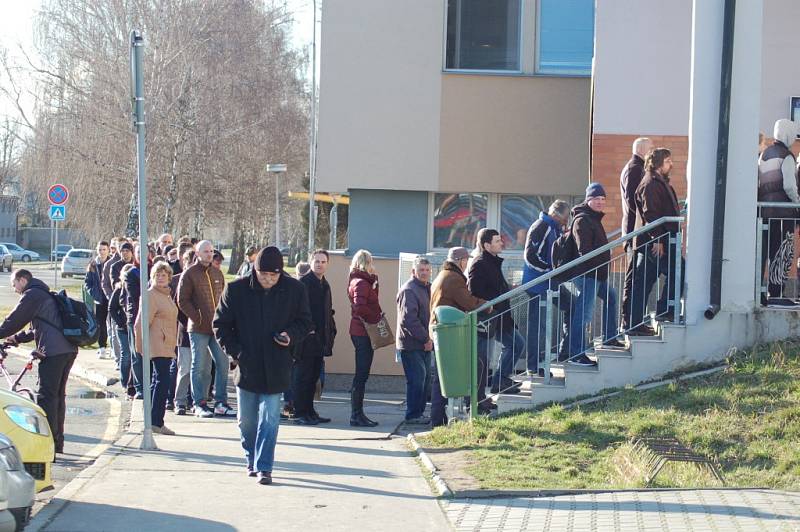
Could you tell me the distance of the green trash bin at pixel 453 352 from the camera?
1066 centimetres

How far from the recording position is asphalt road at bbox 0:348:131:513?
940 centimetres

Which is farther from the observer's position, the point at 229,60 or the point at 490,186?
the point at 229,60

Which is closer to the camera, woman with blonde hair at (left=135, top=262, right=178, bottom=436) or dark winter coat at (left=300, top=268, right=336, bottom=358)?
woman with blonde hair at (left=135, top=262, right=178, bottom=436)

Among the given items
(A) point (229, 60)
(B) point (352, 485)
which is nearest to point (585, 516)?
(B) point (352, 485)

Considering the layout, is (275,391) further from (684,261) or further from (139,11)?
(139,11)

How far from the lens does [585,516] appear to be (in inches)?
282

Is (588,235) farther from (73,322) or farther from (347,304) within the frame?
(347,304)

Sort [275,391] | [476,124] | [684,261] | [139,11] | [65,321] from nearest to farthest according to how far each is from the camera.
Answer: [275,391] → [65,321] → [684,261] → [476,124] → [139,11]

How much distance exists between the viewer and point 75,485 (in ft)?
27.6

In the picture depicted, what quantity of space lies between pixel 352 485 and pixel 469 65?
972 cm

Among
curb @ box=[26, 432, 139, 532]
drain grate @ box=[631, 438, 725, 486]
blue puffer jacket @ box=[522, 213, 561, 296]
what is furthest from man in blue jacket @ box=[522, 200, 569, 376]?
curb @ box=[26, 432, 139, 532]

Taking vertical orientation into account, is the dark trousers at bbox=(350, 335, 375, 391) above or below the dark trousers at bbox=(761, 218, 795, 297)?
below

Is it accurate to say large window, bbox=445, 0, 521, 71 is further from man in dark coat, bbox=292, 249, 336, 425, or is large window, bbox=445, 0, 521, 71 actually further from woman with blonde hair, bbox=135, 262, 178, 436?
woman with blonde hair, bbox=135, 262, 178, 436

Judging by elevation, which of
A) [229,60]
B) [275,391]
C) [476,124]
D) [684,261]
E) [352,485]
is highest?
[229,60]
